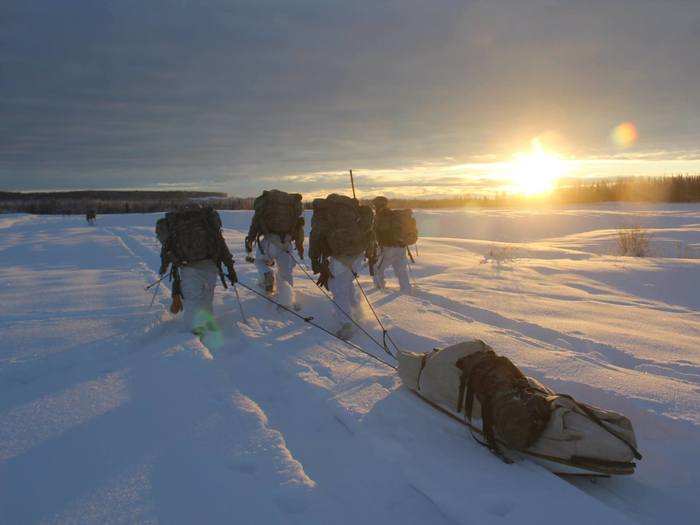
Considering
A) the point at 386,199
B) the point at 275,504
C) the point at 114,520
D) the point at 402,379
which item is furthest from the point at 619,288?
the point at 114,520

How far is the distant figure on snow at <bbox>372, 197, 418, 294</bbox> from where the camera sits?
9.38m

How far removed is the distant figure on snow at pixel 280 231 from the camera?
7.99 metres

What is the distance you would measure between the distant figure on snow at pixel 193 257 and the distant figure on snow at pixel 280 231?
131cm

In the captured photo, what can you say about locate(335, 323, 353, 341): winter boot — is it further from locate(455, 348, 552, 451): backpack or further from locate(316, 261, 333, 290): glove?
locate(455, 348, 552, 451): backpack

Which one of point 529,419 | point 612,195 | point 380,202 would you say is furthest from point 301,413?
point 612,195

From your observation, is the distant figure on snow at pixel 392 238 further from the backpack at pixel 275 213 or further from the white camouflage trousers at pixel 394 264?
the backpack at pixel 275 213

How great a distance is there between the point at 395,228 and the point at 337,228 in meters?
2.86

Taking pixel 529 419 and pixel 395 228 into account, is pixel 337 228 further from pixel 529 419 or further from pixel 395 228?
pixel 529 419

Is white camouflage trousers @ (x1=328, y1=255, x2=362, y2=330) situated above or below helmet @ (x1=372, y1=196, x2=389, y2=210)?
below

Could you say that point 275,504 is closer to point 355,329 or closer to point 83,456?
point 83,456

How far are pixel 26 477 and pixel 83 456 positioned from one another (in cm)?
32

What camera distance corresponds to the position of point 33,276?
34.8ft

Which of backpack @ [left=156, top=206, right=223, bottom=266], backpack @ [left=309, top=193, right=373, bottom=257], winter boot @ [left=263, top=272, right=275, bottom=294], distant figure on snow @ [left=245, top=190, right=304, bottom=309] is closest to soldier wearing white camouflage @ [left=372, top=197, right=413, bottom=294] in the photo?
distant figure on snow @ [left=245, top=190, right=304, bottom=309]

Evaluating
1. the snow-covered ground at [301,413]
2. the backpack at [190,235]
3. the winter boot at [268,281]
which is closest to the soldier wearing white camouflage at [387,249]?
the snow-covered ground at [301,413]
